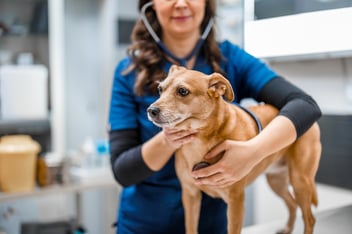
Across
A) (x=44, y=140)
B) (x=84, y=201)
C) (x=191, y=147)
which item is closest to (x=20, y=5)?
(x=44, y=140)

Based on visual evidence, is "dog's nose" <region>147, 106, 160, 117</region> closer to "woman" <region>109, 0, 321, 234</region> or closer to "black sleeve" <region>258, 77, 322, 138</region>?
"woman" <region>109, 0, 321, 234</region>

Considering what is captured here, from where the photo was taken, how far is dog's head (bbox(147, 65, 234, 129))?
1.75 ft

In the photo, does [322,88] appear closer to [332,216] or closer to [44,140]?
[332,216]

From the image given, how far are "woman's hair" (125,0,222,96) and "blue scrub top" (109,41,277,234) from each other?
2 centimetres

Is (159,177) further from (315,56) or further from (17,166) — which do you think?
(17,166)

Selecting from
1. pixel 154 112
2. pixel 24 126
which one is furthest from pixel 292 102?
pixel 24 126

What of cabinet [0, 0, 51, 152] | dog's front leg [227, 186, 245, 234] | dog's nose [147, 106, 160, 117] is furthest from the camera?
cabinet [0, 0, 51, 152]

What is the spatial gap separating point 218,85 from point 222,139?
3.6 inches

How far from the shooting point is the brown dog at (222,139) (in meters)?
0.55

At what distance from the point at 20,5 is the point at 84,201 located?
125cm

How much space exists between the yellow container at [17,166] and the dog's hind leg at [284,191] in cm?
122

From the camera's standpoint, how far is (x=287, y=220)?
2.31ft

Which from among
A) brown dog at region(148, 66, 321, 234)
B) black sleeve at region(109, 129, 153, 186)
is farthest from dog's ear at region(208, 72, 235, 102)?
black sleeve at region(109, 129, 153, 186)

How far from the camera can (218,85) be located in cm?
55
